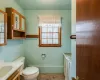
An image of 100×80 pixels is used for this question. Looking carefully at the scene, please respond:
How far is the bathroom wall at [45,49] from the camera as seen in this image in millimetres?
4270

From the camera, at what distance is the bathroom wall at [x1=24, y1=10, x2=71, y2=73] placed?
4.27 m

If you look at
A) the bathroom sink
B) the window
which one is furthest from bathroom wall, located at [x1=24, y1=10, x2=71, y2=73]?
the bathroom sink

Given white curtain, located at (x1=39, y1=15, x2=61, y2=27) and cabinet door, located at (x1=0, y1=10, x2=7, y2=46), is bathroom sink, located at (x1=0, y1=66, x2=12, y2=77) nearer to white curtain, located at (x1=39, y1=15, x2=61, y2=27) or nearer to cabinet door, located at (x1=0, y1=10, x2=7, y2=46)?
cabinet door, located at (x1=0, y1=10, x2=7, y2=46)

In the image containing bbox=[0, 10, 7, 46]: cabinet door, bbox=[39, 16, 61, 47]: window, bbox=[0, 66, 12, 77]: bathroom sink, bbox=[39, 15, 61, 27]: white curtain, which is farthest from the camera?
bbox=[39, 16, 61, 47]: window

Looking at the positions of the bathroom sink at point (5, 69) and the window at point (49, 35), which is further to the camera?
the window at point (49, 35)

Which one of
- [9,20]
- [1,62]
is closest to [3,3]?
[9,20]

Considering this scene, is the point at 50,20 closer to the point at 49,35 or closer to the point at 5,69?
the point at 49,35

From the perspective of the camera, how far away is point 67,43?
4.28 metres

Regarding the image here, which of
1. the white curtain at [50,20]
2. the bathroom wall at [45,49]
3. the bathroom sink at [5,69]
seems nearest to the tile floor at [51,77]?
the bathroom wall at [45,49]

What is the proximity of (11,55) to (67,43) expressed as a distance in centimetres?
201

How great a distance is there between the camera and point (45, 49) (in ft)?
14.1

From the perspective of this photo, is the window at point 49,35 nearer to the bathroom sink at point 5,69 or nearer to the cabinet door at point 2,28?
the cabinet door at point 2,28

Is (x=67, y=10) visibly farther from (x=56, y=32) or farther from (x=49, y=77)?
(x=49, y=77)

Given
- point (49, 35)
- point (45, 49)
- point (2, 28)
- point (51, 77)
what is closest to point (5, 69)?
point (2, 28)
